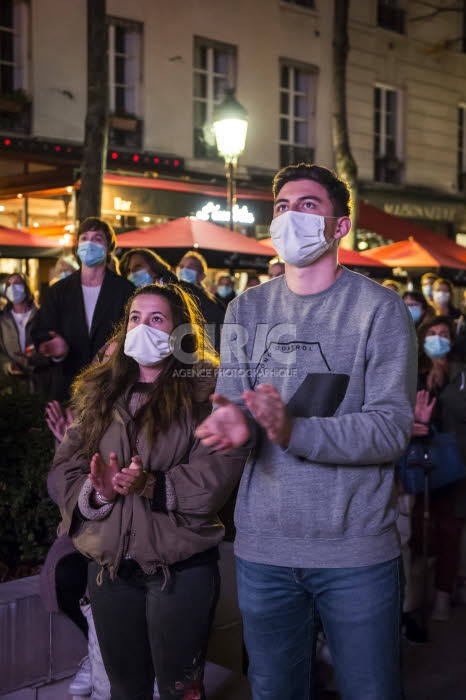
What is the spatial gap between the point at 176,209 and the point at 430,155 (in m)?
9.66

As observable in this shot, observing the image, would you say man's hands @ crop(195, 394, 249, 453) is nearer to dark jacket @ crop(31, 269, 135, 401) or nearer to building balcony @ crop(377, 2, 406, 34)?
dark jacket @ crop(31, 269, 135, 401)

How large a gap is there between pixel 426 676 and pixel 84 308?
3.23 meters

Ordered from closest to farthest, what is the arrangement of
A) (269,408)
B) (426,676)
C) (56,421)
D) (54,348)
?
1. (269,408)
2. (56,421)
3. (426,676)
4. (54,348)

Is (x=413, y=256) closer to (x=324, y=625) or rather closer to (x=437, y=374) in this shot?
(x=437, y=374)

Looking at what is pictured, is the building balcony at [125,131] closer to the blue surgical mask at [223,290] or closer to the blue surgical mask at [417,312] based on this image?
the blue surgical mask at [223,290]

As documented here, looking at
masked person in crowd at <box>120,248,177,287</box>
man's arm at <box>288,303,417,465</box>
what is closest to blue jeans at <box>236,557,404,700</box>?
man's arm at <box>288,303,417,465</box>

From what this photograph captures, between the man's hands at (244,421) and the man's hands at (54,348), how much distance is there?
3752 millimetres

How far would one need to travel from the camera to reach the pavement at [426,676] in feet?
15.4

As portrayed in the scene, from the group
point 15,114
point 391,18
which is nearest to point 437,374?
point 15,114

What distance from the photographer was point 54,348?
6207 millimetres

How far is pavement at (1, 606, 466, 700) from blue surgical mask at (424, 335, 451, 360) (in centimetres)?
180

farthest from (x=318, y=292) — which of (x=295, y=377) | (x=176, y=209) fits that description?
(x=176, y=209)

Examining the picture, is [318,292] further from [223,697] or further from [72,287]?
[72,287]

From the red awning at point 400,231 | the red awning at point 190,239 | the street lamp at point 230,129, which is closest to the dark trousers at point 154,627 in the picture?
the red awning at point 190,239
